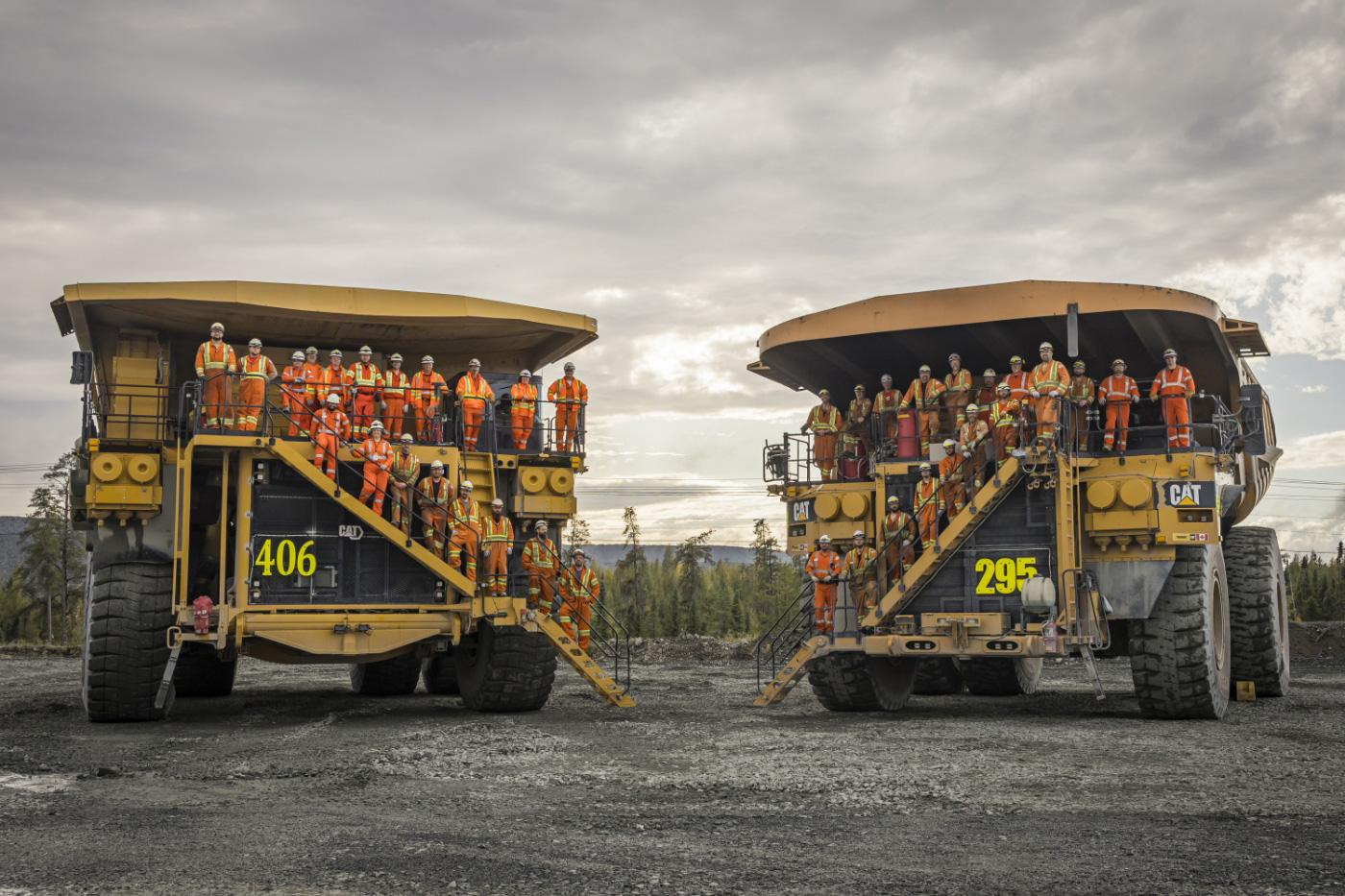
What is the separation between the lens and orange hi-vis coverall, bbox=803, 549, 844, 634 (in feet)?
44.7

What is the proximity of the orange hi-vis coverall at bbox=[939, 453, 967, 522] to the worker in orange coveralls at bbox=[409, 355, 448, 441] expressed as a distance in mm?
5456

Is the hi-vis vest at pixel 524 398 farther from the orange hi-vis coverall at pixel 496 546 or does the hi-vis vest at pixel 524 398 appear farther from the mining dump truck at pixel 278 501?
the orange hi-vis coverall at pixel 496 546

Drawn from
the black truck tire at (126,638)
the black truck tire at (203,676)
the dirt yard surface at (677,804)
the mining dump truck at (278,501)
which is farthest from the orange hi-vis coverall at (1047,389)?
the black truck tire at (203,676)

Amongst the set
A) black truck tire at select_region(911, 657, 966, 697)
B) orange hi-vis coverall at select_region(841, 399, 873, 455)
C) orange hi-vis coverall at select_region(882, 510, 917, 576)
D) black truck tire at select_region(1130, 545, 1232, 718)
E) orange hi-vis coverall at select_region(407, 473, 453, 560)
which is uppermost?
orange hi-vis coverall at select_region(841, 399, 873, 455)

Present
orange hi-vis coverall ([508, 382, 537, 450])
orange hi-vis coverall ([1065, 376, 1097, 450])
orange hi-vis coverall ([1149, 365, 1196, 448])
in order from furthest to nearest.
Result: orange hi-vis coverall ([508, 382, 537, 450])
orange hi-vis coverall ([1065, 376, 1097, 450])
orange hi-vis coverall ([1149, 365, 1196, 448])

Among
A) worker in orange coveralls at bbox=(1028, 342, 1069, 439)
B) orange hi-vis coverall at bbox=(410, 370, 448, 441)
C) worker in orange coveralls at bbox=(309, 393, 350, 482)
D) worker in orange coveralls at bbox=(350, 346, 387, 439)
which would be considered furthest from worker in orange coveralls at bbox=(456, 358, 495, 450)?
worker in orange coveralls at bbox=(1028, 342, 1069, 439)

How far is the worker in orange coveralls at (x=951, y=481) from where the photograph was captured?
13055 mm

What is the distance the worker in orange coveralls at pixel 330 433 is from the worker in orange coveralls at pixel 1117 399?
7847 mm

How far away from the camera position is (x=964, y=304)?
13.3 m

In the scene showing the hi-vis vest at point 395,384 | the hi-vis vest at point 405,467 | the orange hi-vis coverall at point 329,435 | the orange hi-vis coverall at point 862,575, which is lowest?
the orange hi-vis coverall at point 862,575

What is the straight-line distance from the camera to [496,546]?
1346cm

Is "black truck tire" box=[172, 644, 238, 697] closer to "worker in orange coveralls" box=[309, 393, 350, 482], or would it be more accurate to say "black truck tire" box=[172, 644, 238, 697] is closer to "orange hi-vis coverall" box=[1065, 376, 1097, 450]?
"worker in orange coveralls" box=[309, 393, 350, 482]

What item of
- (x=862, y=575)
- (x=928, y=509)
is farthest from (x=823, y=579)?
(x=928, y=509)

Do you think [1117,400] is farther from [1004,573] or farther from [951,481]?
[1004,573]
